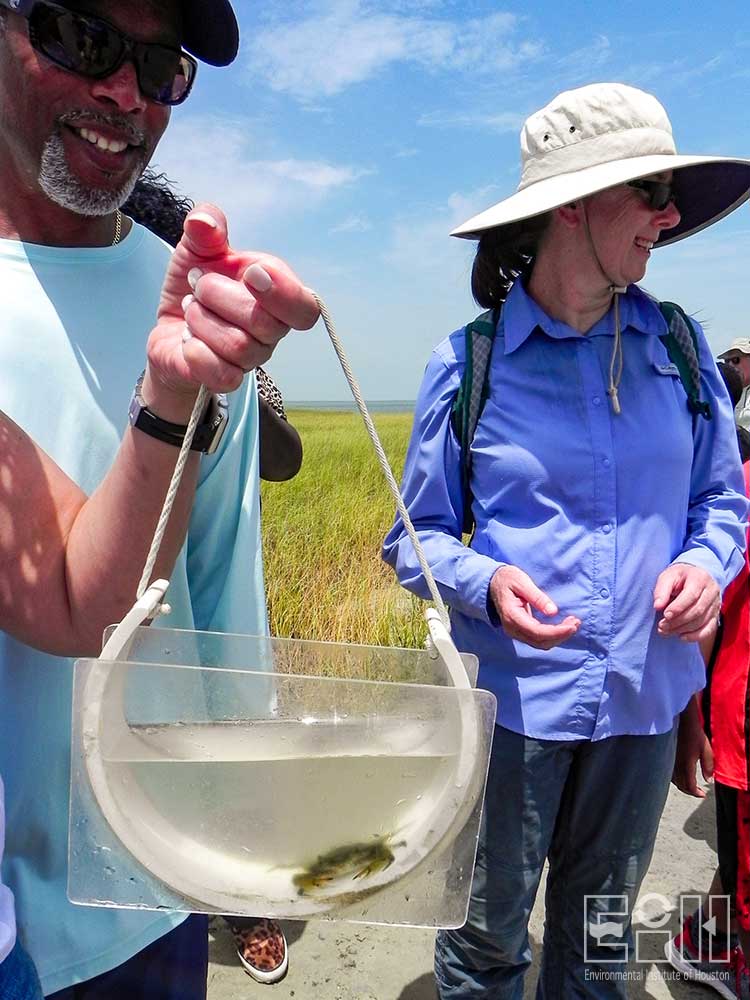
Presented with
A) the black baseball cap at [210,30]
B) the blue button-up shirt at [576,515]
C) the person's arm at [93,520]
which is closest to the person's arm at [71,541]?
the person's arm at [93,520]

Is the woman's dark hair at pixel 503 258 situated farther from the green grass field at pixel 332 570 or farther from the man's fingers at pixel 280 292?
the man's fingers at pixel 280 292

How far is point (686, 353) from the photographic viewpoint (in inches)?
72.8

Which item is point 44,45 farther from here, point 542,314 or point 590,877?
point 590,877

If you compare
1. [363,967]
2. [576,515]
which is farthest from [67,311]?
[363,967]

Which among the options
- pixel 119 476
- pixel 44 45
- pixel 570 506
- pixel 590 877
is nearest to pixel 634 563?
pixel 570 506

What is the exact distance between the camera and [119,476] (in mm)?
943

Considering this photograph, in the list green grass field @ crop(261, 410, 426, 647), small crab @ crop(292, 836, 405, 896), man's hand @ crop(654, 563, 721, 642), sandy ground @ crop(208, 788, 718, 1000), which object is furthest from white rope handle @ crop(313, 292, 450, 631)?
green grass field @ crop(261, 410, 426, 647)

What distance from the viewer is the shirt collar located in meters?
1.78

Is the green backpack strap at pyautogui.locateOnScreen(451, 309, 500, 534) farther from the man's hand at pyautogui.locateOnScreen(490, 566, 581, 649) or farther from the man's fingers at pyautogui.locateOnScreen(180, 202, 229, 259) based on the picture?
the man's fingers at pyautogui.locateOnScreen(180, 202, 229, 259)

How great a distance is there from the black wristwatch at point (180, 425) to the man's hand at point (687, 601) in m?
1.10

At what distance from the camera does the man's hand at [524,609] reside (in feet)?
4.97

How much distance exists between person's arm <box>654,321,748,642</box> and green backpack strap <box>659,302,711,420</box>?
3 cm

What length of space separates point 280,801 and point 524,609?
0.93m

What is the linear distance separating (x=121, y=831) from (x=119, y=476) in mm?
415
